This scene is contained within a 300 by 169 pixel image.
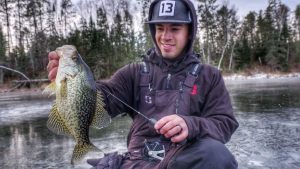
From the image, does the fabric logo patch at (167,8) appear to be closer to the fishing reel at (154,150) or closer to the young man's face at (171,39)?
the young man's face at (171,39)

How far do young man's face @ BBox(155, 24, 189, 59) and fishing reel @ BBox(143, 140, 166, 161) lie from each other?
2.70 ft

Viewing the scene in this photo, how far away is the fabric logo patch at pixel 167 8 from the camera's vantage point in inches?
140

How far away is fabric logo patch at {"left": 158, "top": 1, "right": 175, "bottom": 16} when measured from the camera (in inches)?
140

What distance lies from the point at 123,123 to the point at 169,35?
7.42m

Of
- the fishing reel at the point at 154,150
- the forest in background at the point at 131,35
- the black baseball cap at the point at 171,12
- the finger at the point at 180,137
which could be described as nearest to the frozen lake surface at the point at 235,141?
the fishing reel at the point at 154,150

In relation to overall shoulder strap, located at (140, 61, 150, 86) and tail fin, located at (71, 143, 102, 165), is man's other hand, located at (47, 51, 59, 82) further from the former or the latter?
overall shoulder strap, located at (140, 61, 150, 86)

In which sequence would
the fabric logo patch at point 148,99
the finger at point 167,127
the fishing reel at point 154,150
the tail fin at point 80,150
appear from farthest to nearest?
the fabric logo patch at point 148,99 < the fishing reel at point 154,150 < the tail fin at point 80,150 < the finger at point 167,127

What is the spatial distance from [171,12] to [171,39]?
0.25 m

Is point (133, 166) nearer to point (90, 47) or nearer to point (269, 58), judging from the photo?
point (90, 47)

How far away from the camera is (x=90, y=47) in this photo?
4094 cm

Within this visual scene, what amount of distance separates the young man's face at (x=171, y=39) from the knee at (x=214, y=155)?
103 cm

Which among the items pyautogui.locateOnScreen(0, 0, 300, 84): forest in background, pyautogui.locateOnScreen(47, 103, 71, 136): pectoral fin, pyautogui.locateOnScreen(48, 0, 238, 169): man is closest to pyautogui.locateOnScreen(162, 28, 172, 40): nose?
pyautogui.locateOnScreen(48, 0, 238, 169): man

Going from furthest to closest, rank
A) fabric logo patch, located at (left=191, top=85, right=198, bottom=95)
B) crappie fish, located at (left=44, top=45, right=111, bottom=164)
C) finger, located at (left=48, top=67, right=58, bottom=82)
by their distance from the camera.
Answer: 1. fabric logo patch, located at (left=191, top=85, right=198, bottom=95)
2. finger, located at (left=48, top=67, right=58, bottom=82)
3. crappie fish, located at (left=44, top=45, right=111, bottom=164)

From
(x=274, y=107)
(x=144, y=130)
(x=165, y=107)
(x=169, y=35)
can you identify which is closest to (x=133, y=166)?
(x=144, y=130)
